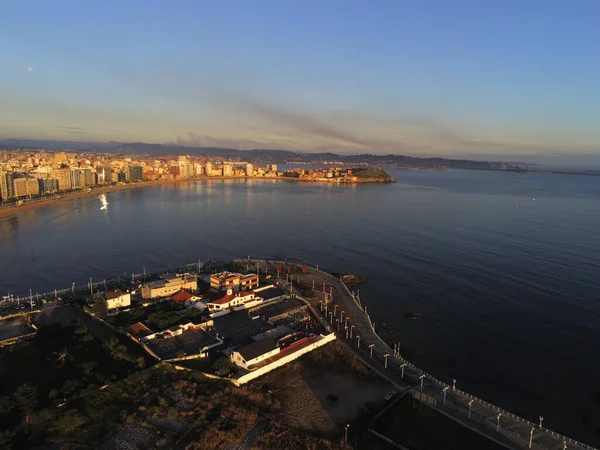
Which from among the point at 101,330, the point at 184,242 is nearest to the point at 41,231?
the point at 184,242

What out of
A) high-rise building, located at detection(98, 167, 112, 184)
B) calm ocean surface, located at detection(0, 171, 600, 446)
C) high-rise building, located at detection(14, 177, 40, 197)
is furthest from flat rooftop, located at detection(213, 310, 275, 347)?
high-rise building, located at detection(98, 167, 112, 184)

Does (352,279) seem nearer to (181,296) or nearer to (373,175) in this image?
(181,296)

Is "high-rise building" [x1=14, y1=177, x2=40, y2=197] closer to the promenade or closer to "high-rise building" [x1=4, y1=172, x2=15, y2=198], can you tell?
"high-rise building" [x1=4, y1=172, x2=15, y2=198]

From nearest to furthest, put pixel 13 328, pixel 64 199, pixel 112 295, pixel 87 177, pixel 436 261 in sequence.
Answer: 1. pixel 13 328
2. pixel 112 295
3. pixel 436 261
4. pixel 64 199
5. pixel 87 177

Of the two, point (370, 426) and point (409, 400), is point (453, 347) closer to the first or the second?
point (409, 400)

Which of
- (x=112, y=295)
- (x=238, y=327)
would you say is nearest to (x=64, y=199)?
(x=112, y=295)
